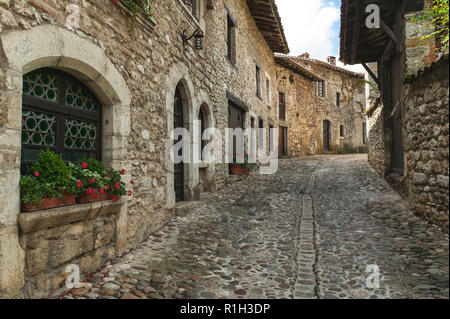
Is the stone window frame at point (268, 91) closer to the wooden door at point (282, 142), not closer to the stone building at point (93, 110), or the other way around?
the wooden door at point (282, 142)

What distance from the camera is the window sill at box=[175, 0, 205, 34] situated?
5179mm

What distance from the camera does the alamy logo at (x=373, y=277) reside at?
264cm

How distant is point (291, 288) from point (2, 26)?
10.7 ft

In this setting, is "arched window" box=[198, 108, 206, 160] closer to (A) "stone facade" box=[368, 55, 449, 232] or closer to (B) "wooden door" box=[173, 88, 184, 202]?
(B) "wooden door" box=[173, 88, 184, 202]

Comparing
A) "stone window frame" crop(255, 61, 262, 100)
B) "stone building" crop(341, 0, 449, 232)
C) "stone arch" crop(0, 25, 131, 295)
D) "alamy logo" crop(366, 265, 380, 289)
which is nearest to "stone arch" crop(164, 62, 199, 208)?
"stone arch" crop(0, 25, 131, 295)

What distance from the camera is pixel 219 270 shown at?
316 cm

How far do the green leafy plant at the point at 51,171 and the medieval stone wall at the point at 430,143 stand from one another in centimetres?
388

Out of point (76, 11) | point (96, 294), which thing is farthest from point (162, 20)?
point (96, 294)

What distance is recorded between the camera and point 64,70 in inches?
115

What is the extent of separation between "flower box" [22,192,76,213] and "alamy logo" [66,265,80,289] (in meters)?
0.61

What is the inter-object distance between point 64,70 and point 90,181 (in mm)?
1164

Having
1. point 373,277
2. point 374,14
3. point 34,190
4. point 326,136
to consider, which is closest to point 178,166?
point 34,190

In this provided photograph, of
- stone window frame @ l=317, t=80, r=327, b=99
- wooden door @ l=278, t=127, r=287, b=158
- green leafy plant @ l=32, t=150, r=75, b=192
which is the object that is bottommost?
green leafy plant @ l=32, t=150, r=75, b=192
